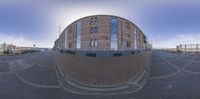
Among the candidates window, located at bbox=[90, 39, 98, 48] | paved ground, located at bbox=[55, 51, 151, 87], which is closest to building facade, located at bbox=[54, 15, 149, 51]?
window, located at bbox=[90, 39, 98, 48]

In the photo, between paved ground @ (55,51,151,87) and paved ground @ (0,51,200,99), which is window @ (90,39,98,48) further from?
paved ground @ (0,51,200,99)

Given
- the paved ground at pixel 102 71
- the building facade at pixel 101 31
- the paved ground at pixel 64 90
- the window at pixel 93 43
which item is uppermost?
the building facade at pixel 101 31

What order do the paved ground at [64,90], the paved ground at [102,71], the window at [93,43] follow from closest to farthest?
the paved ground at [64,90] < the paved ground at [102,71] < the window at [93,43]

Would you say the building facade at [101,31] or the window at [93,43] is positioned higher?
the building facade at [101,31]

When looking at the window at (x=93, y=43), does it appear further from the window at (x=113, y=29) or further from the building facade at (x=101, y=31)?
the window at (x=113, y=29)

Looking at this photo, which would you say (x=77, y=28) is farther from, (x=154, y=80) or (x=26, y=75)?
(x=154, y=80)

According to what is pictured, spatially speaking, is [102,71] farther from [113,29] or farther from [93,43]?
[113,29]

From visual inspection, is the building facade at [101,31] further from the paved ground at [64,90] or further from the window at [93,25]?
the paved ground at [64,90]

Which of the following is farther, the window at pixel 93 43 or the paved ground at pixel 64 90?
the window at pixel 93 43

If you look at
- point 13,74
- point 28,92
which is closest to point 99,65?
point 28,92

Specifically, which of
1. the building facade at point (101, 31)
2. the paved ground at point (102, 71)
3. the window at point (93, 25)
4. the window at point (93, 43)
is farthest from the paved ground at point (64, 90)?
the window at point (93, 25)

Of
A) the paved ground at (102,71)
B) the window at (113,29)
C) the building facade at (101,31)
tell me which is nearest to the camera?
the paved ground at (102,71)

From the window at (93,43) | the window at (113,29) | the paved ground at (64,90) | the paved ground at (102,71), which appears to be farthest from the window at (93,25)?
the paved ground at (64,90)

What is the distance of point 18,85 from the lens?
8.32 metres
